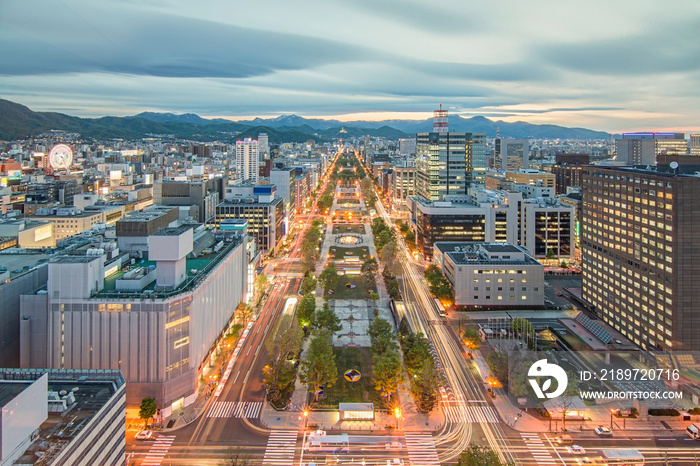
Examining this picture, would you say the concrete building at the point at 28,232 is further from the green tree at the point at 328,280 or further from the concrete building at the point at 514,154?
the concrete building at the point at 514,154

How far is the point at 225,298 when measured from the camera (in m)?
41.4

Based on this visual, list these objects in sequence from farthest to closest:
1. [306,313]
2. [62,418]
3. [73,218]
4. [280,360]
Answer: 1. [73,218]
2. [306,313]
3. [280,360]
4. [62,418]

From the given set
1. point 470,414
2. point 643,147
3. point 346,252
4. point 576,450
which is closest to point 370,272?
point 346,252

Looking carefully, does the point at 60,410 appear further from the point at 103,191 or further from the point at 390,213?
the point at 103,191

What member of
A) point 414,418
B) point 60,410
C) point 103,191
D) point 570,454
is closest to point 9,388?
point 60,410

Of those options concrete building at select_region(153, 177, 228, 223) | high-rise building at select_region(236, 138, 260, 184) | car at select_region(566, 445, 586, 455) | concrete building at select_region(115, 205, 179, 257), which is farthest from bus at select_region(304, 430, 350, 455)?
high-rise building at select_region(236, 138, 260, 184)

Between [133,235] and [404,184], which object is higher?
[404,184]

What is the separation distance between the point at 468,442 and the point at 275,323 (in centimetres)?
2295

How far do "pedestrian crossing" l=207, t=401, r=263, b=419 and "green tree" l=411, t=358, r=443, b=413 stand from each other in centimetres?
1007

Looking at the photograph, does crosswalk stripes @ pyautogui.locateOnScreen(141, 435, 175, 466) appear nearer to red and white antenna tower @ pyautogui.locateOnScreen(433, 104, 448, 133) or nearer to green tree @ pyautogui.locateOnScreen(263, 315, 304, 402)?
green tree @ pyautogui.locateOnScreen(263, 315, 304, 402)

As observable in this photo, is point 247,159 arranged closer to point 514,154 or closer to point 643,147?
point 514,154

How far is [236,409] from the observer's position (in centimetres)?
3008

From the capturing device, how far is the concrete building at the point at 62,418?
1617cm

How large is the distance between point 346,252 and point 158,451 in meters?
51.1
